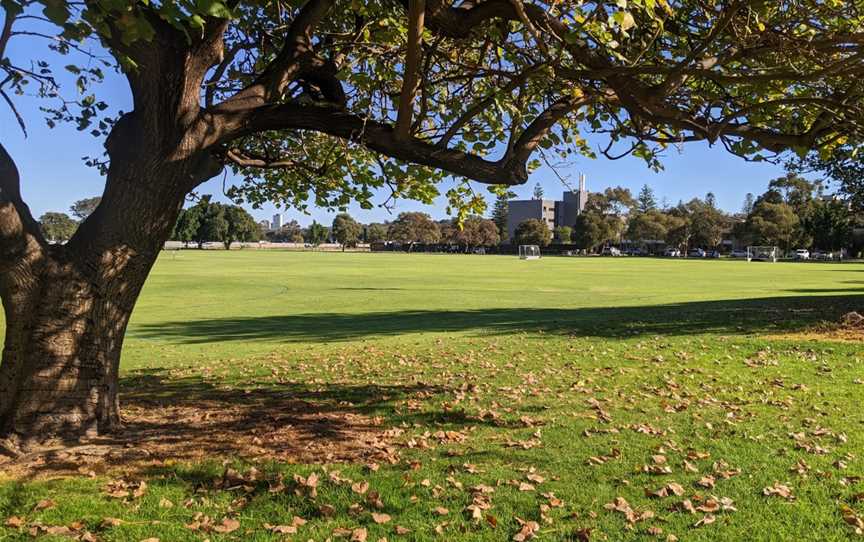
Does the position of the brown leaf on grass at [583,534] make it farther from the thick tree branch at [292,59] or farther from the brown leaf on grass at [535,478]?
the thick tree branch at [292,59]

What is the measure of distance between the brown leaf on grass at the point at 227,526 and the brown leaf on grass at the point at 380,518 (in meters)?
0.96

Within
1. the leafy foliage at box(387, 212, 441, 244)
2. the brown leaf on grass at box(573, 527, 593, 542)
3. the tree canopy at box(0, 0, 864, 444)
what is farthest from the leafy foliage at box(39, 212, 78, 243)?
the brown leaf on grass at box(573, 527, 593, 542)

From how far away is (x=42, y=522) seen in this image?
14.4ft

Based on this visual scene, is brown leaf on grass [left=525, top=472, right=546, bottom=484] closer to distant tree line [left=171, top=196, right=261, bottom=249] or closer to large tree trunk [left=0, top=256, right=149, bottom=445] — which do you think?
large tree trunk [left=0, top=256, right=149, bottom=445]

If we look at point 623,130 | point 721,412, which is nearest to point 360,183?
point 623,130

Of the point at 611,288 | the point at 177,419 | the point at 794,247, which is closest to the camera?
the point at 177,419

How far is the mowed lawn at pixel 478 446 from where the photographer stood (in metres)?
4.50

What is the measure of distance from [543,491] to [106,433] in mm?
4331

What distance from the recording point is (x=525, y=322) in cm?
1875

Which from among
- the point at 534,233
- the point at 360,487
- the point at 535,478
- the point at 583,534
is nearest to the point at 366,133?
the point at 360,487

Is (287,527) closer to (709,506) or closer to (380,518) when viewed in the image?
(380,518)

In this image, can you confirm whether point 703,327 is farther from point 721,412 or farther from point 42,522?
point 42,522

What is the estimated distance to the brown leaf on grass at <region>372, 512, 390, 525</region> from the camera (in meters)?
4.46

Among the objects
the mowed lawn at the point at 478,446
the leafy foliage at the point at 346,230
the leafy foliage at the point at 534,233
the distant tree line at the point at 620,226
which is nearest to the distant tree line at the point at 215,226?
the distant tree line at the point at 620,226
